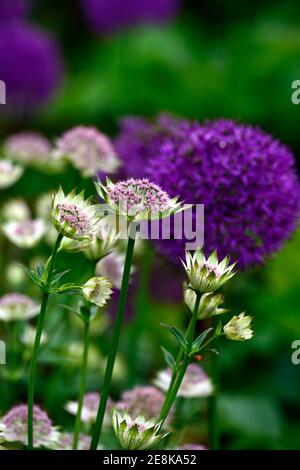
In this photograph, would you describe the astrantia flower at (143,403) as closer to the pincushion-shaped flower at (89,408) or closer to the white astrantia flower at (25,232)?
the pincushion-shaped flower at (89,408)

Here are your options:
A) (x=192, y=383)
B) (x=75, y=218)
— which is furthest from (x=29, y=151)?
(x=75, y=218)

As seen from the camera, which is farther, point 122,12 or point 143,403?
point 122,12

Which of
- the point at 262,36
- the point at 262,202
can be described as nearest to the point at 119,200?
the point at 262,202

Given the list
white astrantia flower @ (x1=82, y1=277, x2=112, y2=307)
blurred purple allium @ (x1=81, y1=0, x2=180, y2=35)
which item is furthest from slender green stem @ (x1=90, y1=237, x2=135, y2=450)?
blurred purple allium @ (x1=81, y1=0, x2=180, y2=35)

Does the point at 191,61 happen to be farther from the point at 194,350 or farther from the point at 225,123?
the point at 194,350

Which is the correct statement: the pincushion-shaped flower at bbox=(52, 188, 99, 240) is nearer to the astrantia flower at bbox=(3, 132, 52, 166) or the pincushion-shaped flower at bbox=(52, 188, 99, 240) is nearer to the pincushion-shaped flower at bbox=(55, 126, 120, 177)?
the pincushion-shaped flower at bbox=(55, 126, 120, 177)

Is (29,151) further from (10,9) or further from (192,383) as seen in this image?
(10,9)
